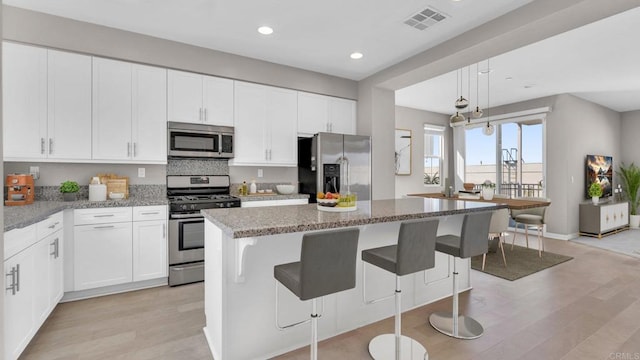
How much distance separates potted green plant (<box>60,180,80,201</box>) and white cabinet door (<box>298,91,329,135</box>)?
8.98ft

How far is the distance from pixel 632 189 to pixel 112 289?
999 cm

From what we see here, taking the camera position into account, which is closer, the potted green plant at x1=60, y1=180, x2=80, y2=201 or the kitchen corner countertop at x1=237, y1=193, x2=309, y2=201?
the potted green plant at x1=60, y1=180, x2=80, y2=201

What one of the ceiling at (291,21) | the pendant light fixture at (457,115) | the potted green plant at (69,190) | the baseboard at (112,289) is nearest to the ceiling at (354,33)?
the ceiling at (291,21)

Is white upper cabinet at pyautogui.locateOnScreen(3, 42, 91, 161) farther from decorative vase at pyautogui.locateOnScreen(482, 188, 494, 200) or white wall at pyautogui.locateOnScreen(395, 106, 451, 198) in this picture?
white wall at pyautogui.locateOnScreen(395, 106, 451, 198)

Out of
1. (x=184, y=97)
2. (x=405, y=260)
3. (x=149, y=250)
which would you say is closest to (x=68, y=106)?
(x=184, y=97)

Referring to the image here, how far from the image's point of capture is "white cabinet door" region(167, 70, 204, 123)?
3662 mm

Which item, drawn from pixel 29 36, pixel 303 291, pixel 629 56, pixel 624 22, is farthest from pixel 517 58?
pixel 29 36

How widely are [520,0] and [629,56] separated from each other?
2.69m

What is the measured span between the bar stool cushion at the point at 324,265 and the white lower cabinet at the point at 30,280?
1715 mm

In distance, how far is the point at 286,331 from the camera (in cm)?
218

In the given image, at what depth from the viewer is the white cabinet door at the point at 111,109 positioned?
329cm

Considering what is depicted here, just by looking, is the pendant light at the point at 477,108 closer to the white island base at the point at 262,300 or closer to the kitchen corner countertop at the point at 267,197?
the kitchen corner countertop at the point at 267,197

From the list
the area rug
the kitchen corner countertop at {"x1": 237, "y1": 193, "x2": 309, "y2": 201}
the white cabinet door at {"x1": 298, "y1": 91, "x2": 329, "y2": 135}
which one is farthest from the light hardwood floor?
the white cabinet door at {"x1": 298, "y1": 91, "x2": 329, "y2": 135}

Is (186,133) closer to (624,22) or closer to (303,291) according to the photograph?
(303,291)
